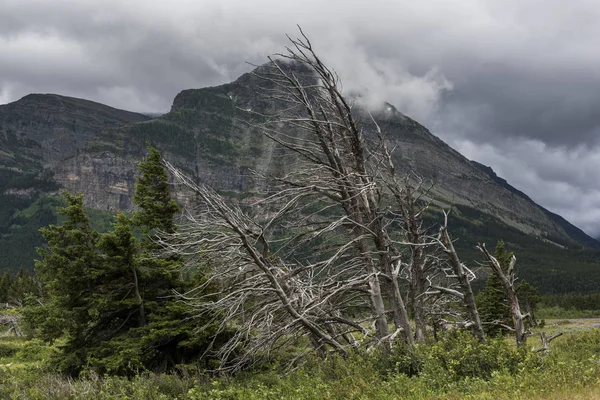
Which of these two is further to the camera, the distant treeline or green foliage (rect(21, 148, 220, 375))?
the distant treeline

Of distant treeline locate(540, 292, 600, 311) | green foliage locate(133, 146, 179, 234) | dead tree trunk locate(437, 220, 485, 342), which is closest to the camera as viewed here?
dead tree trunk locate(437, 220, 485, 342)

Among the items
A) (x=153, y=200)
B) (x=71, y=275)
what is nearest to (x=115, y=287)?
(x=71, y=275)

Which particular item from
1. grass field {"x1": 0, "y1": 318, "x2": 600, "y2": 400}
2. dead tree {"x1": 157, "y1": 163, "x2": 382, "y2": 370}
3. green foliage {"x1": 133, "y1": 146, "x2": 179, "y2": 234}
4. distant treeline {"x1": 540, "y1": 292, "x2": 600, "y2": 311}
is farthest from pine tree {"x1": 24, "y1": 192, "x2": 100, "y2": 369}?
distant treeline {"x1": 540, "y1": 292, "x2": 600, "y2": 311}

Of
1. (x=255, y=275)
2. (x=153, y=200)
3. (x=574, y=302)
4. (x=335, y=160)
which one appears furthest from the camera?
(x=574, y=302)

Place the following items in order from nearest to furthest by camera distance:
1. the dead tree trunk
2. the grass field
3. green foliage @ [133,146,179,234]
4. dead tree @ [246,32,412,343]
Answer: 1. the grass field
2. the dead tree trunk
3. dead tree @ [246,32,412,343]
4. green foliage @ [133,146,179,234]

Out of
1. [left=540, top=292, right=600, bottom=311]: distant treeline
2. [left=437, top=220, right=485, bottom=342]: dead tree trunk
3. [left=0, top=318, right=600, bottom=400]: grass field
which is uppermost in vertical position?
[left=437, top=220, right=485, bottom=342]: dead tree trunk

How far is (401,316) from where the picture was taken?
34.2 feet

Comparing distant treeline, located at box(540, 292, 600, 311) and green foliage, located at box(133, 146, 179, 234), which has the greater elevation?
green foliage, located at box(133, 146, 179, 234)

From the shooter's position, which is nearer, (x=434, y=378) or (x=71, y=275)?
Answer: (x=434, y=378)

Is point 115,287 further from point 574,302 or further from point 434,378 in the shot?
point 574,302

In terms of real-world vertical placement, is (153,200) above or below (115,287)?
above

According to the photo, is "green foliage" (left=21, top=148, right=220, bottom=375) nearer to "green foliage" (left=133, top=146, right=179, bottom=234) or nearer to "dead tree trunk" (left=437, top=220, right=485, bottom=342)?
"green foliage" (left=133, top=146, right=179, bottom=234)

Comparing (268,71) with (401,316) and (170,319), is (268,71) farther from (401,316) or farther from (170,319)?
(170,319)

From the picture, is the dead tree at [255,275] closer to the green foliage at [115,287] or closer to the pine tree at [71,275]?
the green foliage at [115,287]
